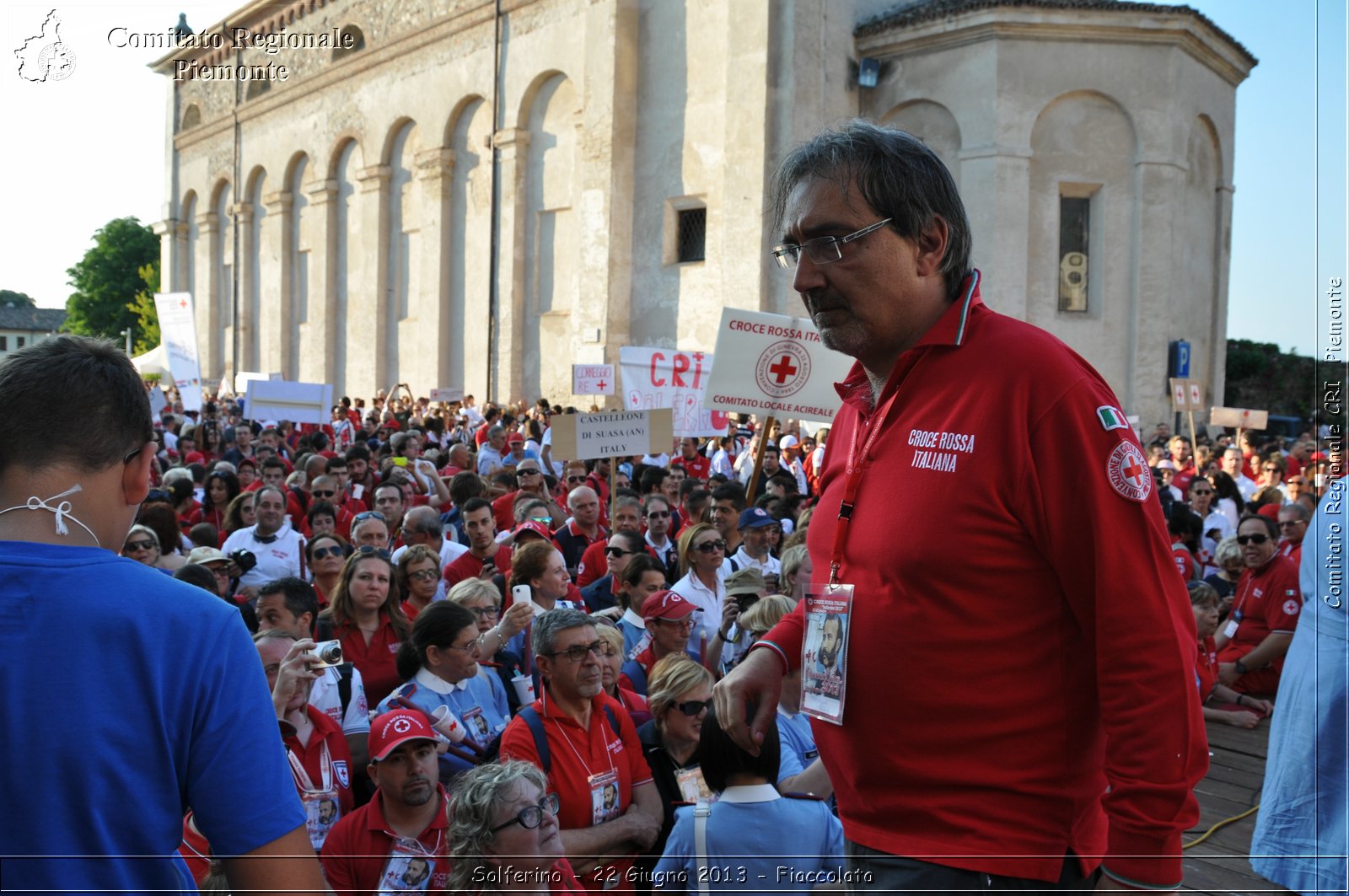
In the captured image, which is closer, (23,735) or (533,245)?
(23,735)

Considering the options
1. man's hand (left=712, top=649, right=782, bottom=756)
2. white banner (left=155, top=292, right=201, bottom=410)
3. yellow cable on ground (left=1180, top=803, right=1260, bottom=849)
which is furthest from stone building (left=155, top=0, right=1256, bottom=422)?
man's hand (left=712, top=649, right=782, bottom=756)

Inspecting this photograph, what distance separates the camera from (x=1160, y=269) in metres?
22.9

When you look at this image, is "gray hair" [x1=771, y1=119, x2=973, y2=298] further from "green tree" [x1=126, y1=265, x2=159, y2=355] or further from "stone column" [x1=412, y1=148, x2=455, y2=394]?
"green tree" [x1=126, y1=265, x2=159, y2=355]

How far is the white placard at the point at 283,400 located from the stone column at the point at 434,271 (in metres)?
13.5

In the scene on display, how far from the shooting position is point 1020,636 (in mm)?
1929

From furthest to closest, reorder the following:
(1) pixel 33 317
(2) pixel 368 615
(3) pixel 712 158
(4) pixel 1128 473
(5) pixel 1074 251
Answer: (1) pixel 33 317 → (3) pixel 712 158 → (5) pixel 1074 251 → (2) pixel 368 615 → (4) pixel 1128 473

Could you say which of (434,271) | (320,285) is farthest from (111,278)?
(434,271)

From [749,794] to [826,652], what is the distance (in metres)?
1.69

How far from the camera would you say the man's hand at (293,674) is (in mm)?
4273

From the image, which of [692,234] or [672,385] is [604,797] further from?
[692,234]

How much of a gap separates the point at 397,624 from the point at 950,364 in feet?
16.3

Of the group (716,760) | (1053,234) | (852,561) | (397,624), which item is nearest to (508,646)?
(397,624)

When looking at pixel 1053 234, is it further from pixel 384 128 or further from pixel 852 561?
pixel 852 561

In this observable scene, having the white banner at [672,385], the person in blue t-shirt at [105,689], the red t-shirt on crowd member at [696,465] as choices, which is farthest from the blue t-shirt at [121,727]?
the red t-shirt on crowd member at [696,465]
